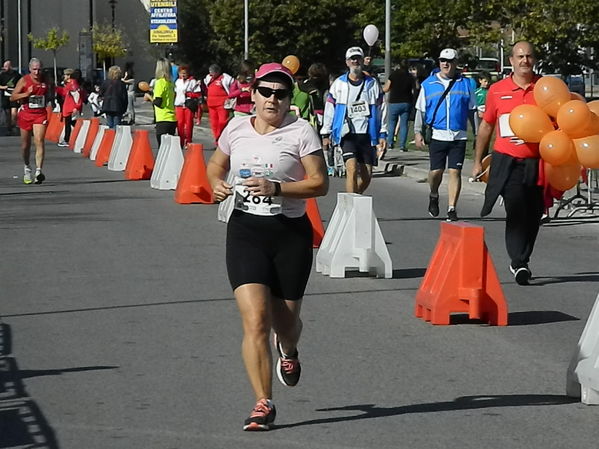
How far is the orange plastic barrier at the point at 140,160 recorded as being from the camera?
24.4m

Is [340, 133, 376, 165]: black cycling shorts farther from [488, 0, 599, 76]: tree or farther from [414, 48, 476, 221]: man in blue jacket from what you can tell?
[488, 0, 599, 76]: tree

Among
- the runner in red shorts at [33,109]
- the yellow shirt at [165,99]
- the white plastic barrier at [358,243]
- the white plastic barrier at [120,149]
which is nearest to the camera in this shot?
the white plastic barrier at [358,243]

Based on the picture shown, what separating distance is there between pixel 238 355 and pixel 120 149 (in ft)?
60.0

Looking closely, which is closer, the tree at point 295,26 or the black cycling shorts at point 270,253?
the black cycling shorts at point 270,253

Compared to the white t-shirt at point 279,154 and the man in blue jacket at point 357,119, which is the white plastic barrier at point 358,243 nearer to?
the man in blue jacket at point 357,119

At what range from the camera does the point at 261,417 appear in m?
6.91

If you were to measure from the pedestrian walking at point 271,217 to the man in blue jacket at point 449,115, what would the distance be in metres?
9.56

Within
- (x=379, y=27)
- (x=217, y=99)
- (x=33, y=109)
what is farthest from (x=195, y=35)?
(x=33, y=109)

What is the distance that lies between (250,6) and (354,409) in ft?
201

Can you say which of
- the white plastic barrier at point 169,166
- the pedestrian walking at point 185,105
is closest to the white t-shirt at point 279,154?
the white plastic barrier at point 169,166

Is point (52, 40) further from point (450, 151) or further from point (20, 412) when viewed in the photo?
point (20, 412)

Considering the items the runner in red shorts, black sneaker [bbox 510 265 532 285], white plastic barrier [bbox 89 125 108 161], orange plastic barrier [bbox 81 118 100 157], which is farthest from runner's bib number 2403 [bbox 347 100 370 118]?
orange plastic barrier [bbox 81 118 100 157]

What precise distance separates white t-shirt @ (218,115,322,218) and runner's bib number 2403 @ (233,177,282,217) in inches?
1.7

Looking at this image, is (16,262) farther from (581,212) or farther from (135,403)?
(581,212)
